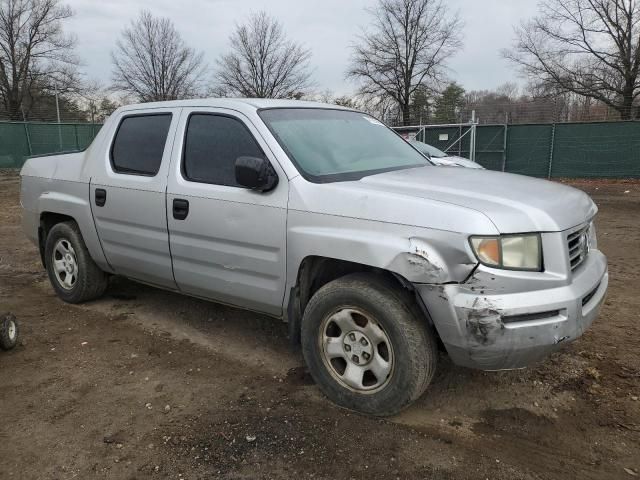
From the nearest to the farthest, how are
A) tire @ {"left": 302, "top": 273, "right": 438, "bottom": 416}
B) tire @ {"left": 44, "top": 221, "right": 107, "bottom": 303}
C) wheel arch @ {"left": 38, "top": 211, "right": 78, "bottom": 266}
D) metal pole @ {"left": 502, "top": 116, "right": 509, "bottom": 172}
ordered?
tire @ {"left": 302, "top": 273, "right": 438, "bottom": 416} < tire @ {"left": 44, "top": 221, "right": 107, "bottom": 303} < wheel arch @ {"left": 38, "top": 211, "right": 78, "bottom": 266} < metal pole @ {"left": 502, "top": 116, "right": 509, "bottom": 172}

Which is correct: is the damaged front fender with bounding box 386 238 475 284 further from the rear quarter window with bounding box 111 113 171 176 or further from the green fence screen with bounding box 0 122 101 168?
the green fence screen with bounding box 0 122 101 168

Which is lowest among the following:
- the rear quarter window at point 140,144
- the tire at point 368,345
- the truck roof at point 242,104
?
the tire at point 368,345

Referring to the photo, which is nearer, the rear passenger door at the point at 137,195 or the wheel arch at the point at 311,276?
the wheel arch at the point at 311,276

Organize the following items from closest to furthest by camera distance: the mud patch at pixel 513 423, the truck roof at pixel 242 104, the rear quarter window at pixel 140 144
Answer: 1. the mud patch at pixel 513 423
2. the truck roof at pixel 242 104
3. the rear quarter window at pixel 140 144

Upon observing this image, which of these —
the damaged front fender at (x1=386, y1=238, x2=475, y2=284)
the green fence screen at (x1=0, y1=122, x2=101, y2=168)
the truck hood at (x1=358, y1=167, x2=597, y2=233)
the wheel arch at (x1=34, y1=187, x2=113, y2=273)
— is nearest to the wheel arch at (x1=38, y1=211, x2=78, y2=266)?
the wheel arch at (x1=34, y1=187, x2=113, y2=273)

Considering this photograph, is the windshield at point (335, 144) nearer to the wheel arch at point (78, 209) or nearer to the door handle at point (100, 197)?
the door handle at point (100, 197)

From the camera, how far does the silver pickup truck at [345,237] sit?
103 inches

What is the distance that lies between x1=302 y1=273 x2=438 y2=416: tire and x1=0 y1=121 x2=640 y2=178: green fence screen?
617 inches

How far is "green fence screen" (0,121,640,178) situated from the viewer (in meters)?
17.5

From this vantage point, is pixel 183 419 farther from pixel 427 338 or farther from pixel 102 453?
pixel 427 338

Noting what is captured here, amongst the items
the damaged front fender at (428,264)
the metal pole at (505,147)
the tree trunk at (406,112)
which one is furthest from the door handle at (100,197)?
the tree trunk at (406,112)

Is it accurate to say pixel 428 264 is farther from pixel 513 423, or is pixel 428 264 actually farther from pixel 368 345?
pixel 513 423

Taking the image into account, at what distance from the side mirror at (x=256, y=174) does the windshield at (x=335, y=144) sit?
18 centimetres

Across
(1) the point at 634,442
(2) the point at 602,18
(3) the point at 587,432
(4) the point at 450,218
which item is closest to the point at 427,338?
(4) the point at 450,218
